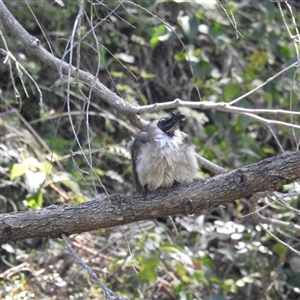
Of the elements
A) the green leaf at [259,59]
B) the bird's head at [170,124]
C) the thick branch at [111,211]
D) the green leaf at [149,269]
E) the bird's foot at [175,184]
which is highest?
the bird's head at [170,124]

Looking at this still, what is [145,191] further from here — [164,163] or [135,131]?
[135,131]

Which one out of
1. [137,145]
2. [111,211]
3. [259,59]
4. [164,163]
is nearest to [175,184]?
[164,163]

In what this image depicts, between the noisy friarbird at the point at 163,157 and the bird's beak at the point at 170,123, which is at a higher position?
the bird's beak at the point at 170,123

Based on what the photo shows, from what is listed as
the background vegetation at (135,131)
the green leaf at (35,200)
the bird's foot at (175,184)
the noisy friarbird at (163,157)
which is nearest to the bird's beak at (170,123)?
the noisy friarbird at (163,157)

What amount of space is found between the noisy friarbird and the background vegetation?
2.40 feet

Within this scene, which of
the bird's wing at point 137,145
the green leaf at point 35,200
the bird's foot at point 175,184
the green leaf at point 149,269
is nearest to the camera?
the bird's foot at point 175,184

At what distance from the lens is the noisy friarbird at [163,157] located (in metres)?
3.91

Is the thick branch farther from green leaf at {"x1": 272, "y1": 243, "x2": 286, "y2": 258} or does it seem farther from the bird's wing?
A: green leaf at {"x1": 272, "y1": 243, "x2": 286, "y2": 258}

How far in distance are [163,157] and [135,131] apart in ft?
4.40

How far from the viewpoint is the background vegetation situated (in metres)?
5.36

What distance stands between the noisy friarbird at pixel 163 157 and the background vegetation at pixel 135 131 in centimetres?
73

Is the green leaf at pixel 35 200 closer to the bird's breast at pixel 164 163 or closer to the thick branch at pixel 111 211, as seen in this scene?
the bird's breast at pixel 164 163

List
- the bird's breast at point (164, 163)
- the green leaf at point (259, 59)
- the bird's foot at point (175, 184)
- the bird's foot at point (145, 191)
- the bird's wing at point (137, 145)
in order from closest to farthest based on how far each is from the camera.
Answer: the bird's foot at point (145, 191) → the bird's foot at point (175, 184) → the bird's breast at point (164, 163) → the bird's wing at point (137, 145) → the green leaf at point (259, 59)

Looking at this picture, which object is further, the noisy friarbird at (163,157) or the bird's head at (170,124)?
the bird's head at (170,124)
